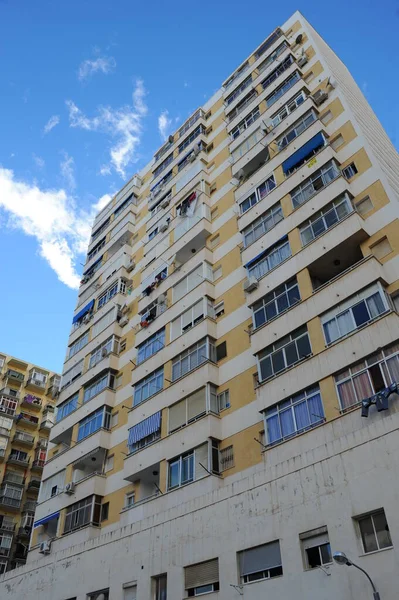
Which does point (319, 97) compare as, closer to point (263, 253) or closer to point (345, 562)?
point (263, 253)

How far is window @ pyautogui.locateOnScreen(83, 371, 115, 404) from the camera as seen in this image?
3159 cm

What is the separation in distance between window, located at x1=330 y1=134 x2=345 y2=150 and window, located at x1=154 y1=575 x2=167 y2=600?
2047 centimetres

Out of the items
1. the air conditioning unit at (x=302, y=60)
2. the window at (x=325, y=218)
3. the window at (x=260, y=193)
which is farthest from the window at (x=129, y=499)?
the air conditioning unit at (x=302, y=60)

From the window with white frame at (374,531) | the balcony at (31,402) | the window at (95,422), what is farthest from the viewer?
the balcony at (31,402)

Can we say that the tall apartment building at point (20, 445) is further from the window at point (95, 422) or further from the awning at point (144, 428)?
the awning at point (144, 428)

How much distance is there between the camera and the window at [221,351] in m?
25.1

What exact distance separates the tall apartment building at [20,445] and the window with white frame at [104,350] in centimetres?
508

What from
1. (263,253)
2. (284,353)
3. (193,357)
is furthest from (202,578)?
(263,253)

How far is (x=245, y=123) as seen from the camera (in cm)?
3466

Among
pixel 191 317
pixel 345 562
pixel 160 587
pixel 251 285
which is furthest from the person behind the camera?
pixel 191 317

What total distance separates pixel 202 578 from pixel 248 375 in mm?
8419

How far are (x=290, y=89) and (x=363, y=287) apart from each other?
17224 mm

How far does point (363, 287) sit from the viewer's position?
766 inches

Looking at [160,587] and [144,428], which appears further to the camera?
[144,428]
